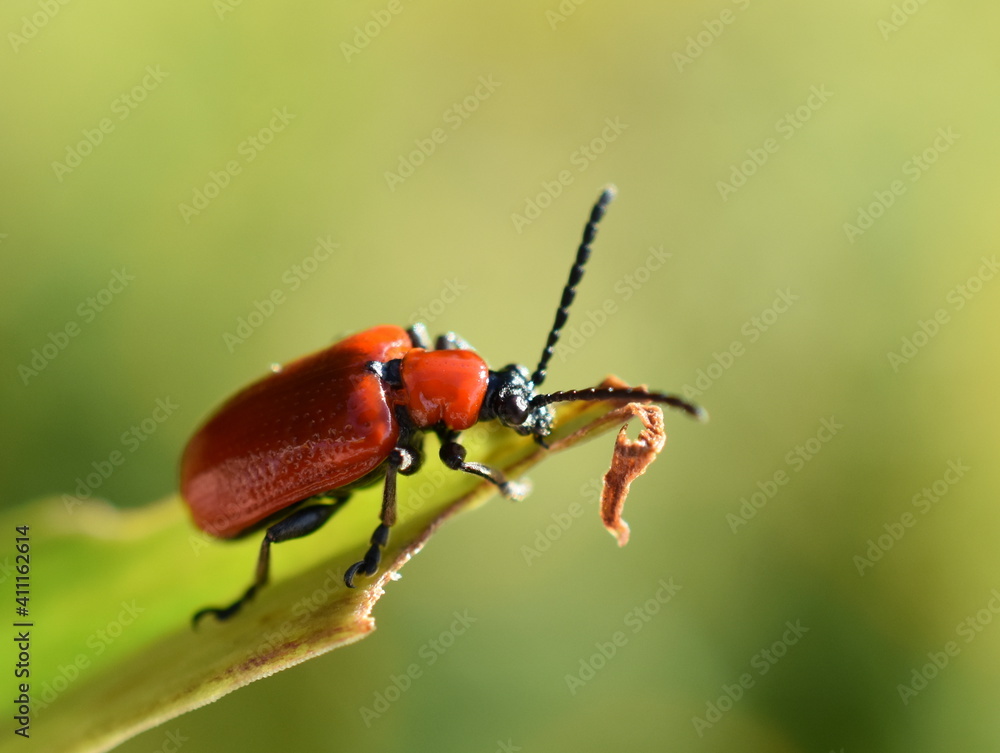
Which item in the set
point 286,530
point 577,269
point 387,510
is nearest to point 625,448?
point 387,510

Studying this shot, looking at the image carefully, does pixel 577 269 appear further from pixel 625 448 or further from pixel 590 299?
pixel 590 299

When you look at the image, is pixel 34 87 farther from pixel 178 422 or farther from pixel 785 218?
pixel 785 218

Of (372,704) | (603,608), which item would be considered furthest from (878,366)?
(372,704)

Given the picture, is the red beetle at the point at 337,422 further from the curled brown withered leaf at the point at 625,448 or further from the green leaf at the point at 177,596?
the curled brown withered leaf at the point at 625,448

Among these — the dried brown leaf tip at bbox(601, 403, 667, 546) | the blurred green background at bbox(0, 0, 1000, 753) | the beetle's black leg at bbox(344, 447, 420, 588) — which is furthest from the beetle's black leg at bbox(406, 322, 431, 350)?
the dried brown leaf tip at bbox(601, 403, 667, 546)

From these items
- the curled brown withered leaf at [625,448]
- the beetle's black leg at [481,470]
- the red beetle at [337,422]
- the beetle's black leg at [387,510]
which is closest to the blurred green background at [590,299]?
the red beetle at [337,422]
